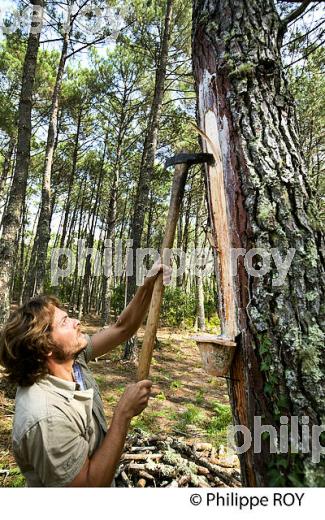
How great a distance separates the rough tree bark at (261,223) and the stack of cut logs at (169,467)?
69.8 inches

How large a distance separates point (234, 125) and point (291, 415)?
1.42 m

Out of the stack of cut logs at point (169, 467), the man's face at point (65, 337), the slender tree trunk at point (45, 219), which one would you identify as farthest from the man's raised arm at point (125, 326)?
the slender tree trunk at point (45, 219)

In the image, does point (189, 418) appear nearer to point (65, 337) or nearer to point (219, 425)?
point (219, 425)

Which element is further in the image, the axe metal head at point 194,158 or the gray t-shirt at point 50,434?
the axe metal head at point 194,158

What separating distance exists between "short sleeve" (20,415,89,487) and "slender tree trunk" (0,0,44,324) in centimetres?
438

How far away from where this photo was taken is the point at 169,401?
22.7 ft

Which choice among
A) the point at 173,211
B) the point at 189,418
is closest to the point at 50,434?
the point at 173,211

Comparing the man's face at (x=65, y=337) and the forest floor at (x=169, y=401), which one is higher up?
the man's face at (x=65, y=337)

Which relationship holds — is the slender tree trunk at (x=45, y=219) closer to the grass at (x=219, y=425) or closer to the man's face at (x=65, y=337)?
the grass at (x=219, y=425)

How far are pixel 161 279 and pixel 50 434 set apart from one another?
98 centimetres

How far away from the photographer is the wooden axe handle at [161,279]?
1958 millimetres

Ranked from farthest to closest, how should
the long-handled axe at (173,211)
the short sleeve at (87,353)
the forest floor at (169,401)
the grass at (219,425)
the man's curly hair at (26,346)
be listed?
the grass at (219,425), the forest floor at (169,401), the short sleeve at (87,353), the long-handled axe at (173,211), the man's curly hair at (26,346)

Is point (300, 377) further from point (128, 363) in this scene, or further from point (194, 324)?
point (194, 324)
